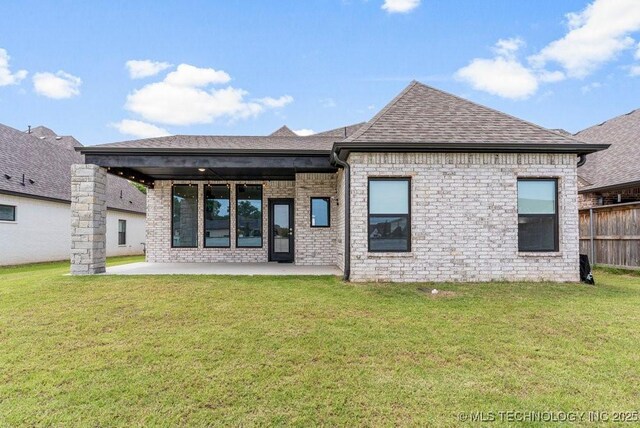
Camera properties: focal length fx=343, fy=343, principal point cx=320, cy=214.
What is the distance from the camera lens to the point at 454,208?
24.0ft

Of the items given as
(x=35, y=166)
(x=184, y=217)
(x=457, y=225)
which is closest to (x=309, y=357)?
(x=457, y=225)

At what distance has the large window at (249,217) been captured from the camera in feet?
38.7

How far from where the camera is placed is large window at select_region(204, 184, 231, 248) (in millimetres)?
11820

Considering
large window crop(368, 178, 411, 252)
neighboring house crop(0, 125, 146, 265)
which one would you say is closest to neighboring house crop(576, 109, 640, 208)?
large window crop(368, 178, 411, 252)

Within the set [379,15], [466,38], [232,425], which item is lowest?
[232,425]

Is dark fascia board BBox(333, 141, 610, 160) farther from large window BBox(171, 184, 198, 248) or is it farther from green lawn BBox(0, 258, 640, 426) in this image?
large window BBox(171, 184, 198, 248)

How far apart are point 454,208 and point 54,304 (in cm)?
746

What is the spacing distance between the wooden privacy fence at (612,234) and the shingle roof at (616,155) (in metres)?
0.89

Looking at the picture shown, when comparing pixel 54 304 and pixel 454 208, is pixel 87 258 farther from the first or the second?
pixel 454 208

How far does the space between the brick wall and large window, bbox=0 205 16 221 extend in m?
10.2

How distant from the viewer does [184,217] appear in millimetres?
11789

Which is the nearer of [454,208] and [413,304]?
A: [413,304]

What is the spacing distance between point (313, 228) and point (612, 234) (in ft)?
27.8

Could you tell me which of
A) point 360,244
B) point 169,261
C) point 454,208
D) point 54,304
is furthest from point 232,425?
point 169,261
